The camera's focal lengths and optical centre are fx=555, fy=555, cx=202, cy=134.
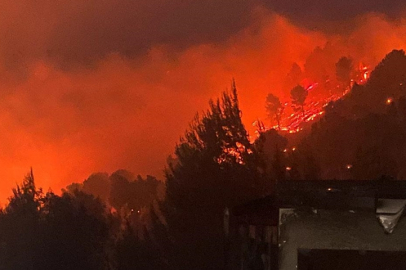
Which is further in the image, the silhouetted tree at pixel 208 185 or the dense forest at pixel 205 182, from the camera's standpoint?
the dense forest at pixel 205 182

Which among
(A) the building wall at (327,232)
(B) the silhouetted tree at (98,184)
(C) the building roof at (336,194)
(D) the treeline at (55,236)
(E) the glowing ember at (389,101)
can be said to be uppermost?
(E) the glowing ember at (389,101)

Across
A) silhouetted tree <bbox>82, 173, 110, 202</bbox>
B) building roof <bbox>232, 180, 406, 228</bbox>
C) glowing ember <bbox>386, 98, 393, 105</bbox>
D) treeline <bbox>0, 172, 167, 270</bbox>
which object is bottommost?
building roof <bbox>232, 180, 406, 228</bbox>

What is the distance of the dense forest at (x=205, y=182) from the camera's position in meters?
10.2

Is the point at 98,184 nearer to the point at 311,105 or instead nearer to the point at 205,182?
the point at 311,105

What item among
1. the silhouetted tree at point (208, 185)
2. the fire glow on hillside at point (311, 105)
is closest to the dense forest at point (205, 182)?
the silhouetted tree at point (208, 185)

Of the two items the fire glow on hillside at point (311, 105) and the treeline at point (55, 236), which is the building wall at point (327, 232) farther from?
the fire glow on hillside at point (311, 105)

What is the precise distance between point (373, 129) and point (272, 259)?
11.8 m

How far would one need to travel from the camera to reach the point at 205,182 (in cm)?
1026

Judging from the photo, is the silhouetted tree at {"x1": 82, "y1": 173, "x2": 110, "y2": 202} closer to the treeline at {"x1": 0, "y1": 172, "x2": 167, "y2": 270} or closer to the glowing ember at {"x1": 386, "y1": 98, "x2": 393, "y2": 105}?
the treeline at {"x1": 0, "y1": 172, "x2": 167, "y2": 270}

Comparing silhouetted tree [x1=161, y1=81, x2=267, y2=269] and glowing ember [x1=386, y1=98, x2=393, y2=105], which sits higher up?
glowing ember [x1=386, y1=98, x2=393, y2=105]

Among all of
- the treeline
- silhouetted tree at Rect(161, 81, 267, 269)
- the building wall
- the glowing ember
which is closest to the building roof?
the building wall

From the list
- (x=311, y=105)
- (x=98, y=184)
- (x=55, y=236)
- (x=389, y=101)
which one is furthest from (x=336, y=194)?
(x=98, y=184)

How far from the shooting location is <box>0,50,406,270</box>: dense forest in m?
10.2

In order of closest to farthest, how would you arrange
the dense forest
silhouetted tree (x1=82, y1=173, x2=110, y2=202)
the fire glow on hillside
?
the dense forest
the fire glow on hillside
silhouetted tree (x1=82, y1=173, x2=110, y2=202)
